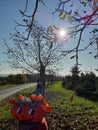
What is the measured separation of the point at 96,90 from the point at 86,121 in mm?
22977

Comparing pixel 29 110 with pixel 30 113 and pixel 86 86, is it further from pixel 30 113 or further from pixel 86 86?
pixel 86 86

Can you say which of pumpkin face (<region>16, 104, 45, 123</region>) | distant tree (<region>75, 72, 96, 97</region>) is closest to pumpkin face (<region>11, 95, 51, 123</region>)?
pumpkin face (<region>16, 104, 45, 123</region>)

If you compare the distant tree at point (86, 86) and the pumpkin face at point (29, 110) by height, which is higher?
the distant tree at point (86, 86)

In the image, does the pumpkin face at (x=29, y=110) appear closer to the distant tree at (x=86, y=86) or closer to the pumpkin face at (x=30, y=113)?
the pumpkin face at (x=30, y=113)

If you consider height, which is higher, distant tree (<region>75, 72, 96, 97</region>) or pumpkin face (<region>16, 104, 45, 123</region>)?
distant tree (<region>75, 72, 96, 97</region>)

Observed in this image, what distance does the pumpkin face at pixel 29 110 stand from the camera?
645 cm

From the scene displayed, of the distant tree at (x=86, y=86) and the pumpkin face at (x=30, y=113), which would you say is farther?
the distant tree at (x=86, y=86)

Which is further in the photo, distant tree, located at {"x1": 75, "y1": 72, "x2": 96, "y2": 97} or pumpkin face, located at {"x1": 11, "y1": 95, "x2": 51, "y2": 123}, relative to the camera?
distant tree, located at {"x1": 75, "y1": 72, "x2": 96, "y2": 97}

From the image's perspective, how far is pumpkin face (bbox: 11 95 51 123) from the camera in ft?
21.1

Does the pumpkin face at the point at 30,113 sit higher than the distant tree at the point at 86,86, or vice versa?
the distant tree at the point at 86,86

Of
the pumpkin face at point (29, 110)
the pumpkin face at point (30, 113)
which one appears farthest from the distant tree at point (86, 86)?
the pumpkin face at point (30, 113)

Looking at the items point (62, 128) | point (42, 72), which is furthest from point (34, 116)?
point (42, 72)

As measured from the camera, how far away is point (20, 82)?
91375mm

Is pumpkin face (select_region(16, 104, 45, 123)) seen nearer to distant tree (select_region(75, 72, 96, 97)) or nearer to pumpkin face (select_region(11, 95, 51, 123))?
pumpkin face (select_region(11, 95, 51, 123))
